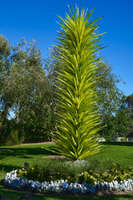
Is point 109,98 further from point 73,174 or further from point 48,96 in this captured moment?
point 73,174

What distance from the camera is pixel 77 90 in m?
8.36

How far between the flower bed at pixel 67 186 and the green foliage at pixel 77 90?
1.42 meters

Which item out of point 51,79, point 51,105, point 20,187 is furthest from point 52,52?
point 20,187

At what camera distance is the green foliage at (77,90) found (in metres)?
8.17

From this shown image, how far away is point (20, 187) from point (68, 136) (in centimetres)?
226

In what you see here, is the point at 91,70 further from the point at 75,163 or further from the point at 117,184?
the point at 117,184

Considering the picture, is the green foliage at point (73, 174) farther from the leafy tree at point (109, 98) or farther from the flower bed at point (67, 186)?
the leafy tree at point (109, 98)

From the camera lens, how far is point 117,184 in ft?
23.2

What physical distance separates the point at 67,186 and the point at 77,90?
10.7 feet

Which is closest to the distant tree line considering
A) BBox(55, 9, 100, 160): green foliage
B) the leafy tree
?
the leafy tree

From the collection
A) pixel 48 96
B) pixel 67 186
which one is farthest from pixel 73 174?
pixel 48 96

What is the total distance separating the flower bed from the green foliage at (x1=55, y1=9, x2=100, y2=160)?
142 centimetres

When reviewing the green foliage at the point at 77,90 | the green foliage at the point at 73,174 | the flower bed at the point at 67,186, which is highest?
the green foliage at the point at 77,90

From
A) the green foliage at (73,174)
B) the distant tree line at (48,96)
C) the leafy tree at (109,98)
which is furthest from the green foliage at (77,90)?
the leafy tree at (109,98)
